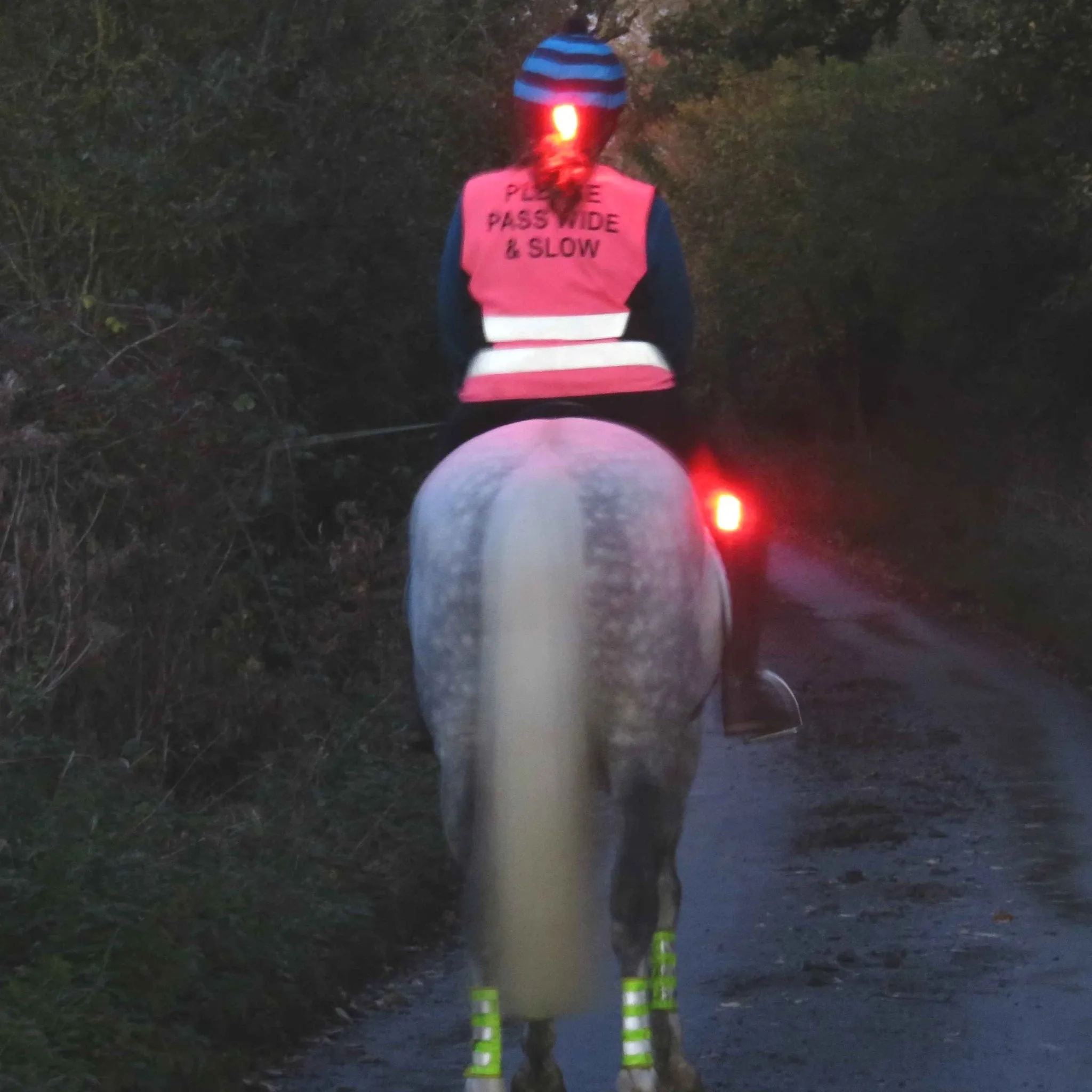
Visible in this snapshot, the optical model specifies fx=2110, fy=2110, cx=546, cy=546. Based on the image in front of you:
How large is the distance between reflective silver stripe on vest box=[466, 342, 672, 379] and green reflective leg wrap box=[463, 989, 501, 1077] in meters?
1.50

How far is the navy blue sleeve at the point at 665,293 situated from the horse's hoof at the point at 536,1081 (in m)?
1.82

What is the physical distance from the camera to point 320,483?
1495cm

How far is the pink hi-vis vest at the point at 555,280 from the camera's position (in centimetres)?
512

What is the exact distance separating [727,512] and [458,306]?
878 millimetres

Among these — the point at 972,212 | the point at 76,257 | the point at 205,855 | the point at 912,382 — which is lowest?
the point at 912,382

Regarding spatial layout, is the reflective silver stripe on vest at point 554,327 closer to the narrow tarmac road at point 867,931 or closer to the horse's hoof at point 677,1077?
the narrow tarmac road at point 867,931

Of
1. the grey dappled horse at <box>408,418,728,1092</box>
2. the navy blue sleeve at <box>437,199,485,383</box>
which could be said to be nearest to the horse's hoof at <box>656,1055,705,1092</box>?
the grey dappled horse at <box>408,418,728,1092</box>

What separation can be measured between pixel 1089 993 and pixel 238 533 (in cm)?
608

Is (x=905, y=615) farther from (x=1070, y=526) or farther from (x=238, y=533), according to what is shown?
(x=238, y=533)

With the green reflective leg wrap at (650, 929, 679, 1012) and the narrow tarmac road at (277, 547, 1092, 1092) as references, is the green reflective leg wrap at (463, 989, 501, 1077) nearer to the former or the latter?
the narrow tarmac road at (277, 547, 1092, 1092)

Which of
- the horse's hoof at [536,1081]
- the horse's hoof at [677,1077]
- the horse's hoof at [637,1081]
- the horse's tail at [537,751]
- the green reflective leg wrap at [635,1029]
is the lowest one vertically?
the horse's hoof at [677,1077]

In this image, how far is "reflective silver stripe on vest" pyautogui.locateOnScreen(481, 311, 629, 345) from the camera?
16.9 feet

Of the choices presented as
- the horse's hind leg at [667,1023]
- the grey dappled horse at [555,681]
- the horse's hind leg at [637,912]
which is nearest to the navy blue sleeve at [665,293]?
the grey dappled horse at [555,681]

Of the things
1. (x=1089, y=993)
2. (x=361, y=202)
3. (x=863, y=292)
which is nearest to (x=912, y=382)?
(x=863, y=292)
